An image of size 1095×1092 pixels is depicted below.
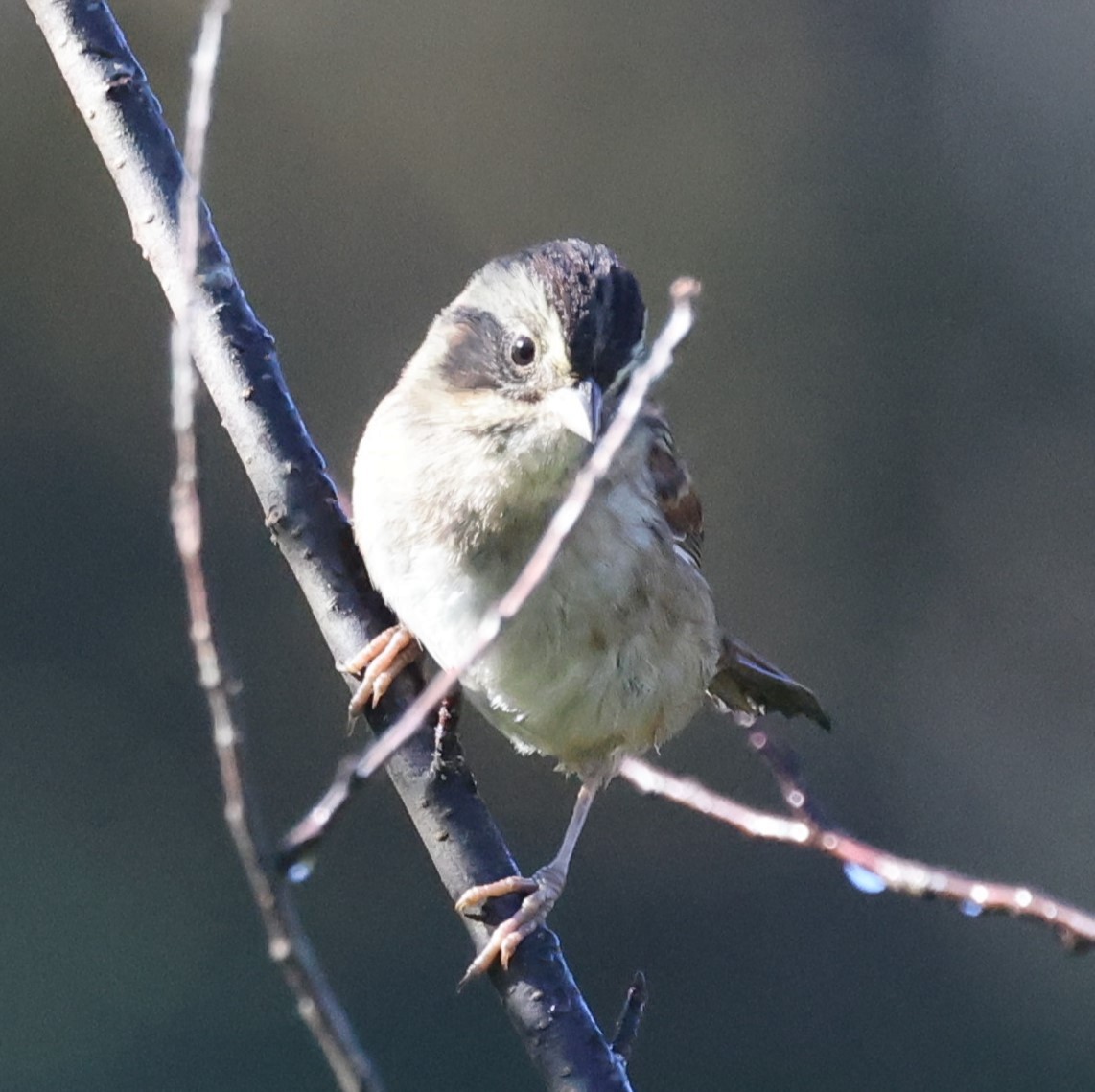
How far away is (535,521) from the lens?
3.64m

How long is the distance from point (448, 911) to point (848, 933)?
5.94ft

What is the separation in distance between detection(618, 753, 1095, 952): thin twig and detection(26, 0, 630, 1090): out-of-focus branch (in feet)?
2.89

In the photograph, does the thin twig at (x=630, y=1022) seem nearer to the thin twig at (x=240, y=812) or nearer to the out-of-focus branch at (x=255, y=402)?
the out-of-focus branch at (x=255, y=402)

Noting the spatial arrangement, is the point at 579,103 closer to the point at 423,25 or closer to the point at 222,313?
the point at 423,25

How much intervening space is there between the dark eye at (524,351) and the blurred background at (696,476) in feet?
12.4

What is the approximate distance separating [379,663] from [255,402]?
1.76 feet

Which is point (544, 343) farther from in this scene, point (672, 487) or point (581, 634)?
point (672, 487)

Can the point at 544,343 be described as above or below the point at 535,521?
above

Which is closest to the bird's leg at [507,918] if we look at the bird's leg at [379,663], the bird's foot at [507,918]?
the bird's foot at [507,918]

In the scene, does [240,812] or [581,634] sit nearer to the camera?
[240,812]

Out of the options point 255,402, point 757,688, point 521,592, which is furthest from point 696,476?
point 521,592

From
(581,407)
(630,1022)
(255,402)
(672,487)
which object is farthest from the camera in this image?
(672,487)

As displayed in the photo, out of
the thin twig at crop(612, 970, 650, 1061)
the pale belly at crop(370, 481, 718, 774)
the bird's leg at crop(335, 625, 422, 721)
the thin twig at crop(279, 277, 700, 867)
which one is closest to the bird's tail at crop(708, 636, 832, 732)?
the pale belly at crop(370, 481, 718, 774)

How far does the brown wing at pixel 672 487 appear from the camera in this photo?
13.6ft
